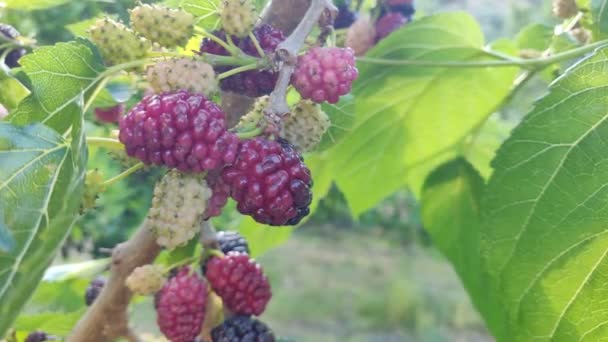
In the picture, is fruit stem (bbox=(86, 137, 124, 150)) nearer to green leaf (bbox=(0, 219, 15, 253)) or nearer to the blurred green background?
green leaf (bbox=(0, 219, 15, 253))

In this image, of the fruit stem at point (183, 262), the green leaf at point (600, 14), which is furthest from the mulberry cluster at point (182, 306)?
the green leaf at point (600, 14)

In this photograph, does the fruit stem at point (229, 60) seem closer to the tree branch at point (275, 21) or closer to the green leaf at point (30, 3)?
the tree branch at point (275, 21)

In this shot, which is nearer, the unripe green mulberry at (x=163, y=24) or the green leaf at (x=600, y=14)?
the unripe green mulberry at (x=163, y=24)

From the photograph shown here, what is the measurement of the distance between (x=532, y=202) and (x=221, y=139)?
0.77 ft

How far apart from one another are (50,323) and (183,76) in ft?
1.10

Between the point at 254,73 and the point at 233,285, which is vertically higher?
the point at 254,73

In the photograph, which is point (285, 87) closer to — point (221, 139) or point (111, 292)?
point (221, 139)

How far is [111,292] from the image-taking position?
0.55 metres

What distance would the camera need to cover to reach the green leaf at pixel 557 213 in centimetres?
50

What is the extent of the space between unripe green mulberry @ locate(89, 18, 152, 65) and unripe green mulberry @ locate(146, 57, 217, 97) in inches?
0.8

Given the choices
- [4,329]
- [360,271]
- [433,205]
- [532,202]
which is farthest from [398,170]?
[360,271]

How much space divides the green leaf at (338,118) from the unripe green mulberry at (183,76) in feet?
0.41

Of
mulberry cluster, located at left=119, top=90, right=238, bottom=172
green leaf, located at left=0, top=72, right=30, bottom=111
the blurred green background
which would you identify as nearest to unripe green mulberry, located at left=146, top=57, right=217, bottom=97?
mulberry cluster, located at left=119, top=90, right=238, bottom=172

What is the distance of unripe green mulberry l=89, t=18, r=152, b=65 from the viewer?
0.45 m
